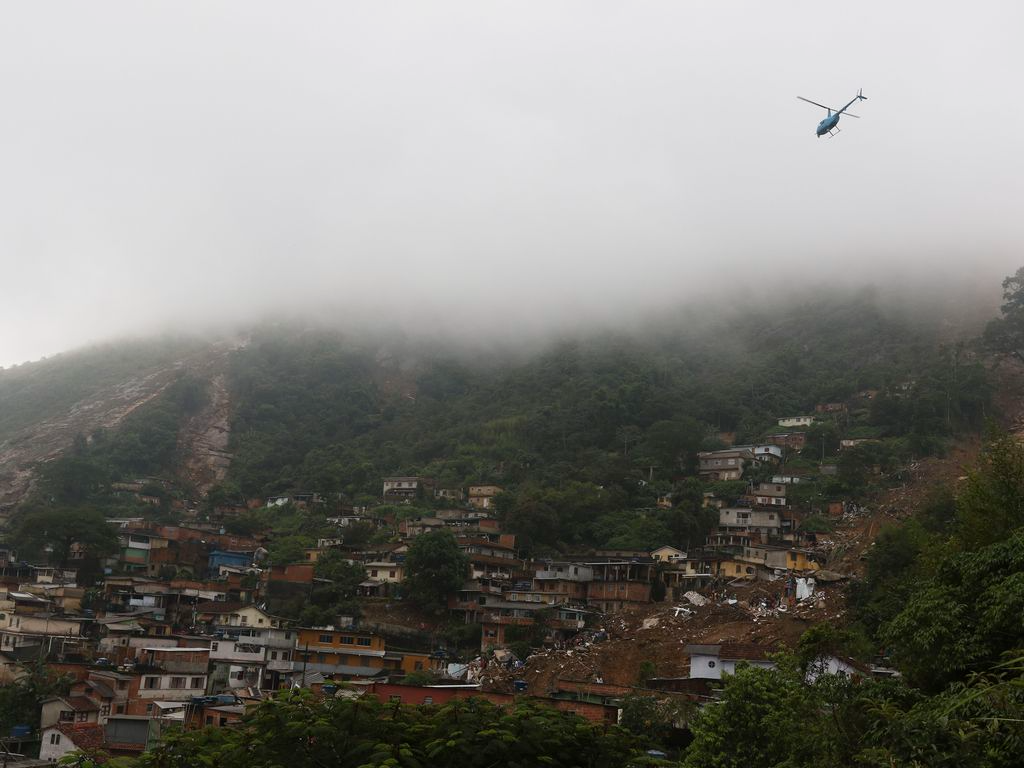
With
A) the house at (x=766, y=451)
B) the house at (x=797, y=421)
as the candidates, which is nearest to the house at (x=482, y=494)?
the house at (x=766, y=451)

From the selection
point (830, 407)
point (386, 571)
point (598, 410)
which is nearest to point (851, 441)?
point (830, 407)

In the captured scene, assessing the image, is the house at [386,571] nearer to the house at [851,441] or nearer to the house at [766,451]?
the house at [766,451]

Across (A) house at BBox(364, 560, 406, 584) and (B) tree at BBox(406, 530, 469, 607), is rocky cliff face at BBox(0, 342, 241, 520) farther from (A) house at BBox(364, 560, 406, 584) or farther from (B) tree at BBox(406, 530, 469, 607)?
(B) tree at BBox(406, 530, 469, 607)

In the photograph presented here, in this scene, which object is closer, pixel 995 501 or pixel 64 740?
pixel 995 501

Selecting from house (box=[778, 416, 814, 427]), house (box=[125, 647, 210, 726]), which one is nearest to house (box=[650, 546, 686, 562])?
house (box=[778, 416, 814, 427])

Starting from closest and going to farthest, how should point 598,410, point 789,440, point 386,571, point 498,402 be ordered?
point 386,571
point 789,440
point 598,410
point 498,402

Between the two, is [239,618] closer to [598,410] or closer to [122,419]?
[598,410]

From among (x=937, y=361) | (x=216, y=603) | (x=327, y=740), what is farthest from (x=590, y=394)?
(x=327, y=740)
